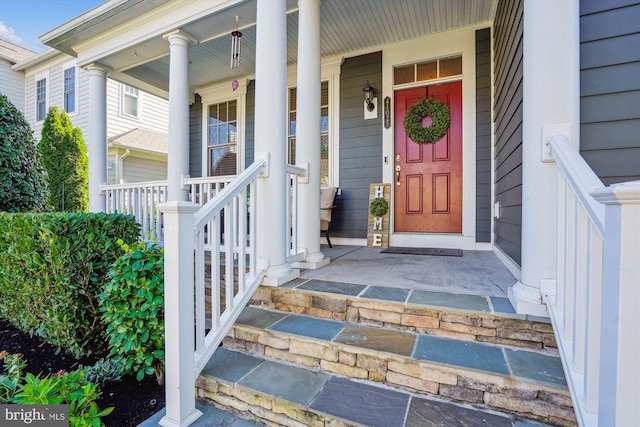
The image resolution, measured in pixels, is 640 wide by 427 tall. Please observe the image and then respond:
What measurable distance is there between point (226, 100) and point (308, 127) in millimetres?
3336

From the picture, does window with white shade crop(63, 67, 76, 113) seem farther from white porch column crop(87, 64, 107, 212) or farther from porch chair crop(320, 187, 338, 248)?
porch chair crop(320, 187, 338, 248)

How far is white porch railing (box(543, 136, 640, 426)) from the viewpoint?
2.26 feet

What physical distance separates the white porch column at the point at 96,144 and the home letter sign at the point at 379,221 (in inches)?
138

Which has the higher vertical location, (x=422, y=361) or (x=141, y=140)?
(x=141, y=140)

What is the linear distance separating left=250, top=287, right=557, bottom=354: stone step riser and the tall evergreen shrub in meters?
6.82

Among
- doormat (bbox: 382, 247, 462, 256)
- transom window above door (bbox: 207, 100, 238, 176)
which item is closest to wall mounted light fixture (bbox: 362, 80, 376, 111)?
doormat (bbox: 382, 247, 462, 256)

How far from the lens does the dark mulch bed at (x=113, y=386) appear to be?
1494mm

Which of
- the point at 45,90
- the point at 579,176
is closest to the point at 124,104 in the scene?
the point at 45,90

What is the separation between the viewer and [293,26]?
3.71 meters

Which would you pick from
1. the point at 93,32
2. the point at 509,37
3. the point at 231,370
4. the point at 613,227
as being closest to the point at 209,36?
the point at 93,32

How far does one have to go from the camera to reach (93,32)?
383 cm

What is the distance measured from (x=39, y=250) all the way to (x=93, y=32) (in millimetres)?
3184

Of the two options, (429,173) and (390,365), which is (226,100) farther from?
(390,365)

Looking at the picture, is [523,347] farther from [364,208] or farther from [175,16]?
[175,16]
